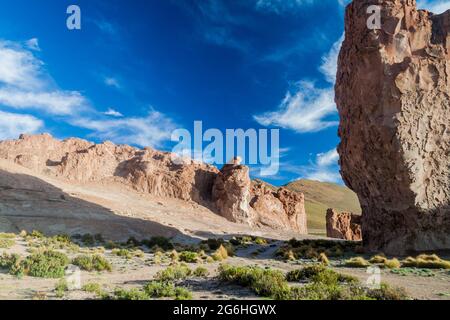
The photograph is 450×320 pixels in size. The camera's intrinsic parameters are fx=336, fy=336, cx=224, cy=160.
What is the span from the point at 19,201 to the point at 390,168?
120 feet

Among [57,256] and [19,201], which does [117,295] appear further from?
[19,201]

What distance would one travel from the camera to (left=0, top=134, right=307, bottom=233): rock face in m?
56.0

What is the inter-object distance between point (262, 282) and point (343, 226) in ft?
192

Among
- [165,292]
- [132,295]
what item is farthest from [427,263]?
[132,295]

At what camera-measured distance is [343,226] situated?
65.0 m

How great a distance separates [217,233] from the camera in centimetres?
4709

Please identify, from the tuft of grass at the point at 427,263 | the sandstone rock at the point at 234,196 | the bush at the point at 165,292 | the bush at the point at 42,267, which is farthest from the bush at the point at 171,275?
the sandstone rock at the point at 234,196

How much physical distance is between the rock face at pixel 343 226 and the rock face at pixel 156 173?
9.86 metres

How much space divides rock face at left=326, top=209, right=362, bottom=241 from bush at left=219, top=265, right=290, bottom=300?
5540 cm

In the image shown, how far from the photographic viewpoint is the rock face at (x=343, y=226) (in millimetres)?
64250

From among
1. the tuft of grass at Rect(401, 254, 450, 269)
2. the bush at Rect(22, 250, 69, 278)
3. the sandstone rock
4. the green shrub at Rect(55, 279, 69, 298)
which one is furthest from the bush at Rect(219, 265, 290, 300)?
the sandstone rock

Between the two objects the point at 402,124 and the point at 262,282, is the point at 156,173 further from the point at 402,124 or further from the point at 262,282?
the point at 262,282

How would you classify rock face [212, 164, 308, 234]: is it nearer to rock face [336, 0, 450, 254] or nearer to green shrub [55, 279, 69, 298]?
rock face [336, 0, 450, 254]
